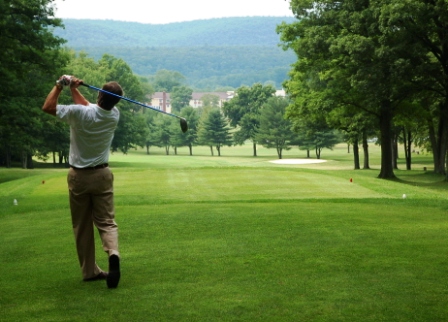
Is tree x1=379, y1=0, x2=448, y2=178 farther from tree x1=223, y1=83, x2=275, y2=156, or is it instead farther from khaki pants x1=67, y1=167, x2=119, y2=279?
tree x1=223, y1=83, x2=275, y2=156

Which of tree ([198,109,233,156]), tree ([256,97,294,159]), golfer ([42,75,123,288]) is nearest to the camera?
golfer ([42,75,123,288])

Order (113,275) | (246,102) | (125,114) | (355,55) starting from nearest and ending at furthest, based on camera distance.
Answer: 1. (113,275)
2. (355,55)
3. (125,114)
4. (246,102)

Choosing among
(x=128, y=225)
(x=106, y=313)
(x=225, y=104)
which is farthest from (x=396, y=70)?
(x=225, y=104)

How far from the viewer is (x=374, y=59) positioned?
122 ft

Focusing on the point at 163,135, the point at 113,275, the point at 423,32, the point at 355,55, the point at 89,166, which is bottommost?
the point at 113,275

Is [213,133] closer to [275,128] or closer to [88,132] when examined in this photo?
[275,128]

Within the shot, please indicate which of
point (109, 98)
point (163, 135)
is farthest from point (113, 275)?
point (163, 135)

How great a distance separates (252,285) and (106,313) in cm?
164

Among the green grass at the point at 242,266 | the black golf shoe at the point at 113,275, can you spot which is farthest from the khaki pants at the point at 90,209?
the black golf shoe at the point at 113,275

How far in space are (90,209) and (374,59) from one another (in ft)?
101

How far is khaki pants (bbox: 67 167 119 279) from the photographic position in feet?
26.2

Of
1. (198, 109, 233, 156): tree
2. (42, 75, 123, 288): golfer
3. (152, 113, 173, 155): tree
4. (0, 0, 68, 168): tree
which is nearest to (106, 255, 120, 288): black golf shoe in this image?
(42, 75, 123, 288): golfer

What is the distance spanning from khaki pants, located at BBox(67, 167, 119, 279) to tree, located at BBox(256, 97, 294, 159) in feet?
370

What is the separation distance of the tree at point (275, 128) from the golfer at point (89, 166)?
113 meters
